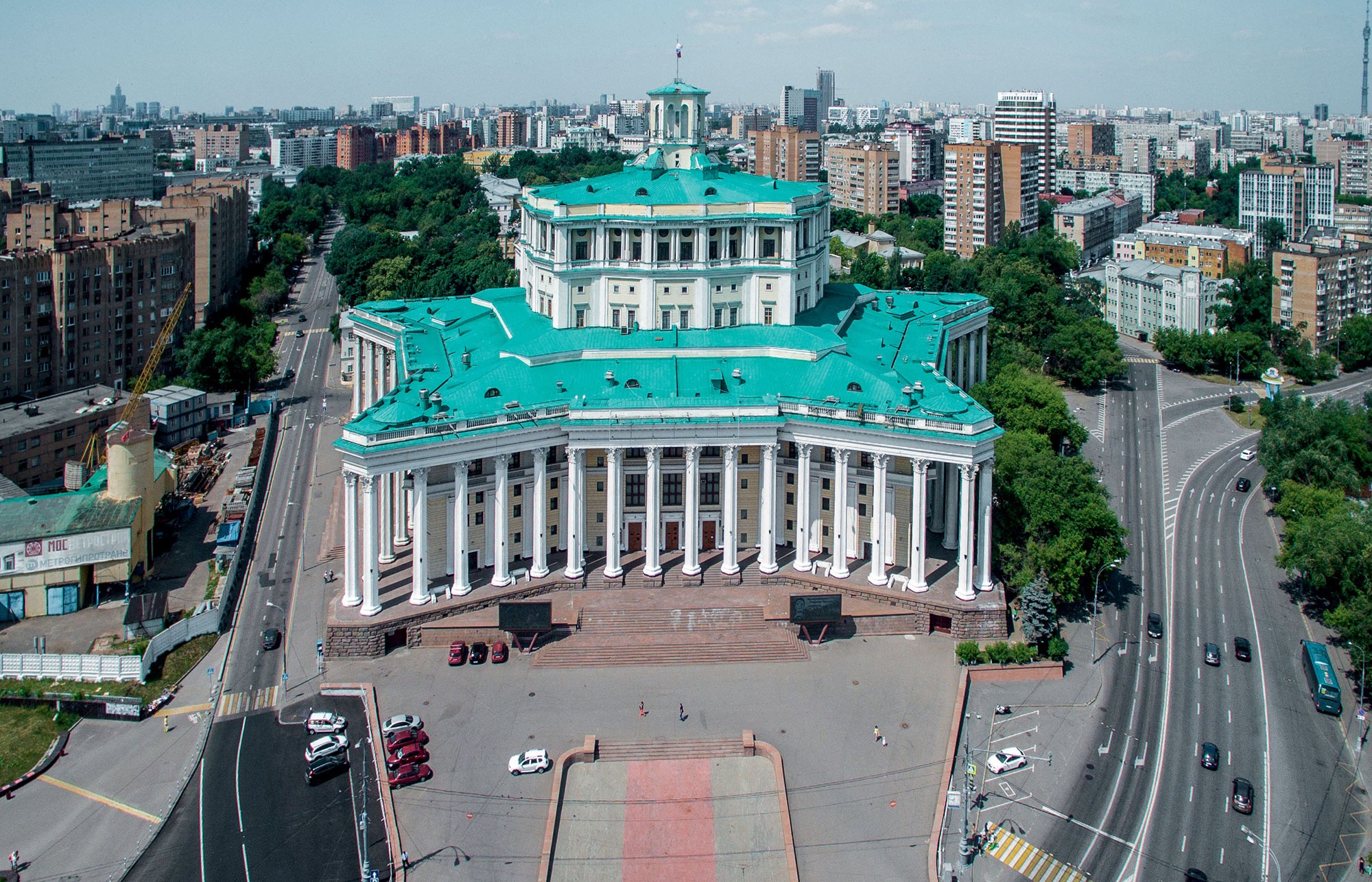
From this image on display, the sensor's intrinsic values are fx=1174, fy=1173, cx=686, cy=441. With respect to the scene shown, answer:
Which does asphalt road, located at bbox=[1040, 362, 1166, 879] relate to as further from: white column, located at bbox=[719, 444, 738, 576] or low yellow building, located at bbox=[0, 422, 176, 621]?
low yellow building, located at bbox=[0, 422, 176, 621]

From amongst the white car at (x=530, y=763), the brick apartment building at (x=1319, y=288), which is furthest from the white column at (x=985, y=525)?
the brick apartment building at (x=1319, y=288)

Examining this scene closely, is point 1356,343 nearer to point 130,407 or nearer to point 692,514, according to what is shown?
point 692,514

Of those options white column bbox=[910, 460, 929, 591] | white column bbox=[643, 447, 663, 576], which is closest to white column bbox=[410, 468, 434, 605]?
white column bbox=[643, 447, 663, 576]

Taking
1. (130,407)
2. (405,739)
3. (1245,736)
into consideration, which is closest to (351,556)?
(405,739)

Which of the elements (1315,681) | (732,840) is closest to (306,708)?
(732,840)

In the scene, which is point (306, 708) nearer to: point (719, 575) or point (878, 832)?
point (719, 575)
